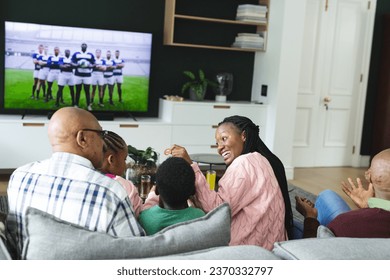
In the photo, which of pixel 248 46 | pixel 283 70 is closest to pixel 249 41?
pixel 248 46

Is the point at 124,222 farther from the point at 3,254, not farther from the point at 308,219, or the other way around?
the point at 308,219

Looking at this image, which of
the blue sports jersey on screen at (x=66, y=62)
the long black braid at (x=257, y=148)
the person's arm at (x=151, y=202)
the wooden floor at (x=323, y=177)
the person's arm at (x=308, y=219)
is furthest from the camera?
the wooden floor at (x=323, y=177)

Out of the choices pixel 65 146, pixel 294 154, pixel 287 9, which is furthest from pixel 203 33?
pixel 65 146

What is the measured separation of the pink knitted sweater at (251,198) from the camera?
2197 millimetres

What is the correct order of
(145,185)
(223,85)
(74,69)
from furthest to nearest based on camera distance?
(223,85) < (74,69) < (145,185)

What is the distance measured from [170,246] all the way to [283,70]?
4.70 meters

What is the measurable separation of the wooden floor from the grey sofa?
4.06 meters

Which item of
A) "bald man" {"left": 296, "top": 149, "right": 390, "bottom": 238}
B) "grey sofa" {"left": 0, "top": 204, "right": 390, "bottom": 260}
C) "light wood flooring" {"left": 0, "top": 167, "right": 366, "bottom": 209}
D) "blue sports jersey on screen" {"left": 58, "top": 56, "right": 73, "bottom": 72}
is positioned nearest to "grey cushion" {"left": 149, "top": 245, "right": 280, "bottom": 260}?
"grey sofa" {"left": 0, "top": 204, "right": 390, "bottom": 260}

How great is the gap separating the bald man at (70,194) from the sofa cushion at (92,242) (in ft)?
0.53

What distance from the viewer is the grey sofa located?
1319 millimetres

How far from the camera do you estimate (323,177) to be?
243 inches

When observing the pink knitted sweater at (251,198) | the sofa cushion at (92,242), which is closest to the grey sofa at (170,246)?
the sofa cushion at (92,242)

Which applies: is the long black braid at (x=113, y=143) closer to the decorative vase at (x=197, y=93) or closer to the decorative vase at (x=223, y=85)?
the decorative vase at (x=197, y=93)
